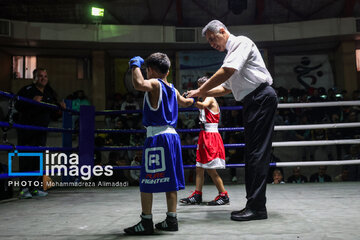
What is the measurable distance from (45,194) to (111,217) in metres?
1.60

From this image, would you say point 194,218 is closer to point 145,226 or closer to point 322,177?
point 145,226

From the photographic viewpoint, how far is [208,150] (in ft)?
10.5

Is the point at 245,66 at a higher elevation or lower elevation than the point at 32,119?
higher

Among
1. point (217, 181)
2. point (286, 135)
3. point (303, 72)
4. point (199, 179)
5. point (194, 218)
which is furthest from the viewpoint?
point (303, 72)

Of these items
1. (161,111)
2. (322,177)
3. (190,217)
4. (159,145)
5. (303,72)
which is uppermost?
(303,72)

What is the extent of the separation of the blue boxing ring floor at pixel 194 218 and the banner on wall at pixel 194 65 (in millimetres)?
8134

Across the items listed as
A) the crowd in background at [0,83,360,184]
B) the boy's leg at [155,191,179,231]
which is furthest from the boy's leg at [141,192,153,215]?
the crowd in background at [0,83,360,184]

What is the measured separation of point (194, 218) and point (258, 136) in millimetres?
708

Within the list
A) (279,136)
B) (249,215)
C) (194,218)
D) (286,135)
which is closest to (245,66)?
(249,215)

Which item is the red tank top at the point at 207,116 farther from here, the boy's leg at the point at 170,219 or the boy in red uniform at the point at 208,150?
the boy's leg at the point at 170,219

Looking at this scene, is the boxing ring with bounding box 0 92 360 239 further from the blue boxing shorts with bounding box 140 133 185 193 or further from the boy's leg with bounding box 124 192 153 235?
the blue boxing shorts with bounding box 140 133 185 193

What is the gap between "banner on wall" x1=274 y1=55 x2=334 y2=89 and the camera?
11031 mm

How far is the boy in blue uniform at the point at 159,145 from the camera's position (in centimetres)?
190

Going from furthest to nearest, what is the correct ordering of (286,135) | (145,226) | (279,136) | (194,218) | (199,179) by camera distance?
1. (279,136)
2. (286,135)
3. (199,179)
4. (194,218)
5. (145,226)
